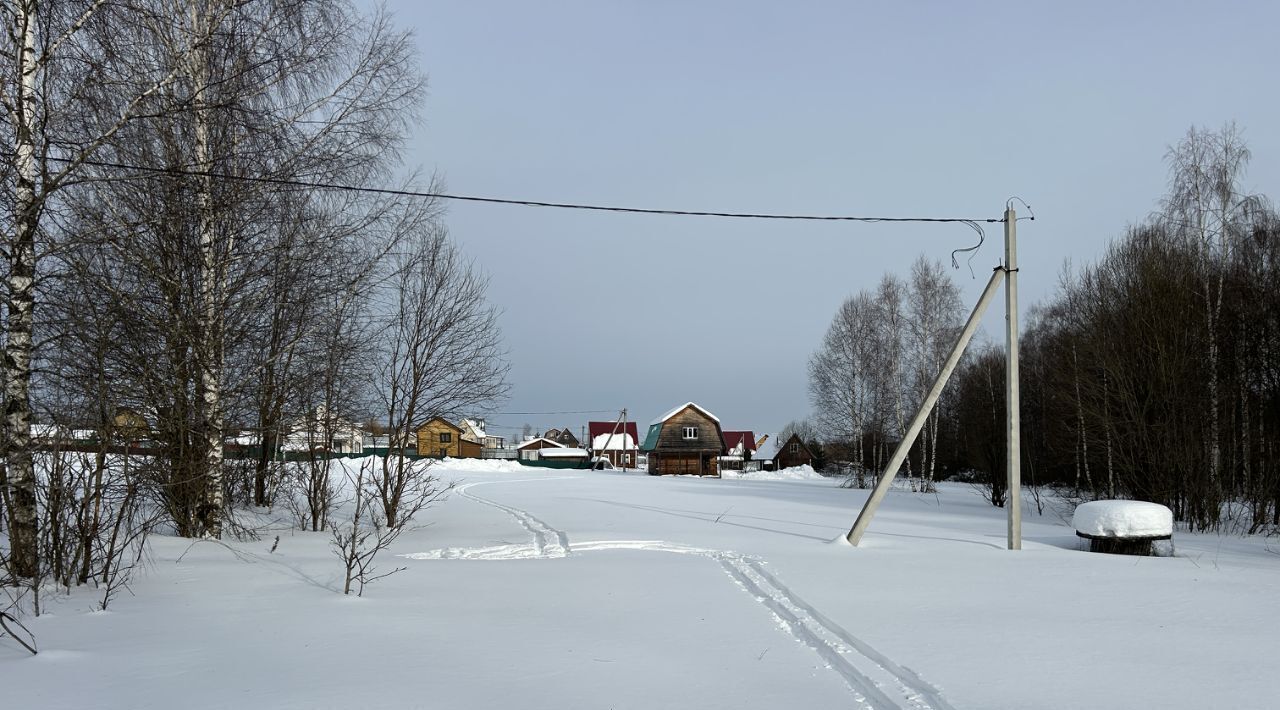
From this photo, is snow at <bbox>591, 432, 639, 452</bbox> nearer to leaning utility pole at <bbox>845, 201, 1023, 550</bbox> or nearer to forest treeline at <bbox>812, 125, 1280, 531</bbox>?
forest treeline at <bbox>812, 125, 1280, 531</bbox>

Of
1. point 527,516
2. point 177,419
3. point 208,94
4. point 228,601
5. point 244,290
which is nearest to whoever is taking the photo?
point 228,601

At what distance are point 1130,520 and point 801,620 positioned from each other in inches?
292

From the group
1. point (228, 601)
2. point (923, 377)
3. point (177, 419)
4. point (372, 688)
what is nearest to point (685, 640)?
point (372, 688)

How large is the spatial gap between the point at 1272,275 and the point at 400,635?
1934cm

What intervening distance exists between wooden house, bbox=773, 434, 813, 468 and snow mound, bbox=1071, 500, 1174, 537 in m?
68.2

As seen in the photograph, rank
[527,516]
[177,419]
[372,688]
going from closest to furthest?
[372,688], [177,419], [527,516]

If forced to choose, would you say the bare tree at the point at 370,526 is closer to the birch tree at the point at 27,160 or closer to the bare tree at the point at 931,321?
the birch tree at the point at 27,160

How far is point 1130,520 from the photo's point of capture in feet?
37.0

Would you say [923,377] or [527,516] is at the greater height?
[923,377]

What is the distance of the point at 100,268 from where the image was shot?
972 cm

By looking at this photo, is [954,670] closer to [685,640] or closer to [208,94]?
[685,640]

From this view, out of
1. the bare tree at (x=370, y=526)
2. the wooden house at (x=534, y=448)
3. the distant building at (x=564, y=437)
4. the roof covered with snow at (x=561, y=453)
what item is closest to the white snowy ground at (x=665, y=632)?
the bare tree at (x=370, y=526)

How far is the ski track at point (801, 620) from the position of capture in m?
4.44

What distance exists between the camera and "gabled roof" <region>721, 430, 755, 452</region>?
275ft
